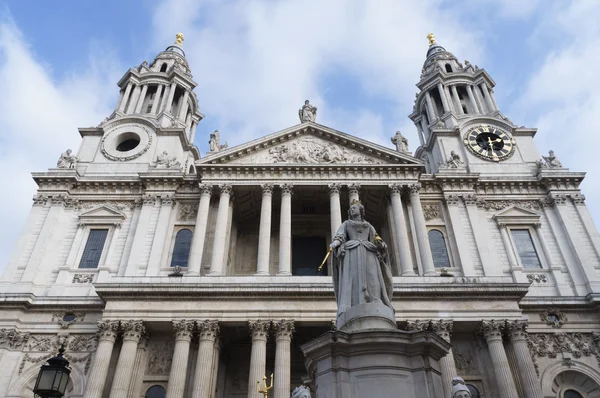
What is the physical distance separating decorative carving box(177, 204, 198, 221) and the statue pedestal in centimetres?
2118

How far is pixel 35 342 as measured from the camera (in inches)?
942

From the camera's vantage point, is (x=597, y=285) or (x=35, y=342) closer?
(x=35, y=342)

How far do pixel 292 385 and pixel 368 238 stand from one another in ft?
52.3

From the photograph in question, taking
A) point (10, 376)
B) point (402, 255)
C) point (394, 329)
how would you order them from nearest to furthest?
1. point (394, 329)
2. point (10, 376)
3. point (402, 255)

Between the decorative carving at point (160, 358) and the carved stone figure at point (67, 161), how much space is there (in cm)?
1451

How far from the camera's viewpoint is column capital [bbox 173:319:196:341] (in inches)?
831

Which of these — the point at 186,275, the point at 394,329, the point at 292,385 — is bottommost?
the point at 394,329

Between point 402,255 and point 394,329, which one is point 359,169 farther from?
point 394,329

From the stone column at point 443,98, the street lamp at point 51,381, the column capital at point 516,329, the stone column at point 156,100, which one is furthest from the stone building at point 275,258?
the street lamp at point 51,381

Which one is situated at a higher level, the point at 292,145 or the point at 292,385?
the point at 292,145

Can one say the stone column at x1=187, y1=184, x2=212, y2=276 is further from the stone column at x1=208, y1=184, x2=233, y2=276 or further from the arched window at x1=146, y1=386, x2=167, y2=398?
the arched window at x1=146, y1=386, x2=167, y2=398

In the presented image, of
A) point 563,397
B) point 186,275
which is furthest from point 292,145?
point 563,397

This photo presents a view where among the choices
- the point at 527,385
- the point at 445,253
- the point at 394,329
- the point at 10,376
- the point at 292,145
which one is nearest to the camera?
the point at 394,329

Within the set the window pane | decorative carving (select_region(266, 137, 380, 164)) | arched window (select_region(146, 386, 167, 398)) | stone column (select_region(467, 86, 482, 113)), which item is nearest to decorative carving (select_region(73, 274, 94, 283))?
arched window (select_region(146, 386, 167, 398))
